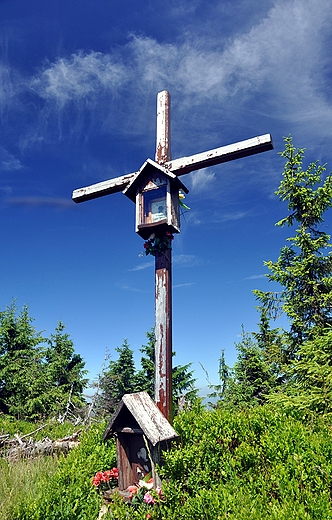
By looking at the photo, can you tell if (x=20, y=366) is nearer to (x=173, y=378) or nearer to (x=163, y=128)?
(x=173, y=378)

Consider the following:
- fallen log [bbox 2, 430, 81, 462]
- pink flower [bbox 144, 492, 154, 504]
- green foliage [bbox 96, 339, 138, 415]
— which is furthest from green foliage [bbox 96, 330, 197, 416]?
pink flower [bbox 144, 492, 154, 504]

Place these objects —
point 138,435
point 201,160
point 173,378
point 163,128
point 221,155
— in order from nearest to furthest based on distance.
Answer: point 138,435 → point 221,155 → point 201,160 → point 163,128 → point 173,378

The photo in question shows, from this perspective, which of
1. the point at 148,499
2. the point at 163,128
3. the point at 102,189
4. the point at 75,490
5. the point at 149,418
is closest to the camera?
the point at 75,490

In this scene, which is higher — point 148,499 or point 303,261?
point 303,261

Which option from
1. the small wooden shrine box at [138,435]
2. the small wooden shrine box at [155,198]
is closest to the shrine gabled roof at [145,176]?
the small wooden shrine box at [155,198]

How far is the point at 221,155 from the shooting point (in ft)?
16.9

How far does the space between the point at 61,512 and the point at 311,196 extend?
363 inches

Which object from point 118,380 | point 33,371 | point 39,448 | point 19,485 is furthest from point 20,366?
point 19,485

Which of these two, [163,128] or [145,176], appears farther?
[163,128]

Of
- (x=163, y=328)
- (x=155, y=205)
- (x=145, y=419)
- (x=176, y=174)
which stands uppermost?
(x=176, y=174)

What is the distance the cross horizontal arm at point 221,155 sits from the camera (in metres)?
4.91

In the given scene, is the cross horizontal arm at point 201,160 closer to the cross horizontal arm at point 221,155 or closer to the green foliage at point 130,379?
the cross horizontal arm at point 221,155

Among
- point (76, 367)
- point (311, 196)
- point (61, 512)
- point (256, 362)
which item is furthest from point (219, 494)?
point (76, 367)

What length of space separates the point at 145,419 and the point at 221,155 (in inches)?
147
